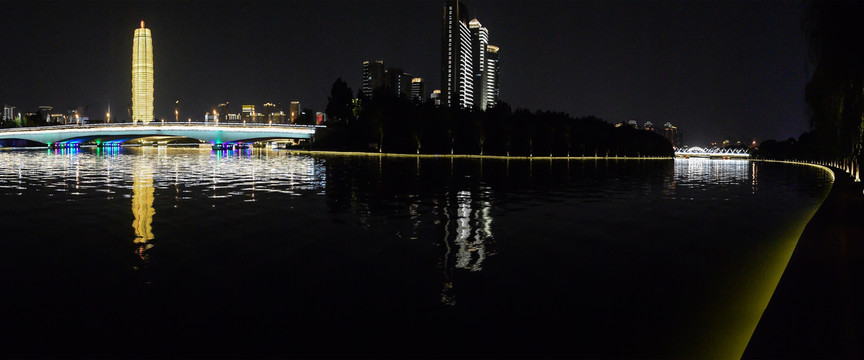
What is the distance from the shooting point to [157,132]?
139000mm

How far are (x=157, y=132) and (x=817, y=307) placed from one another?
149311 mm

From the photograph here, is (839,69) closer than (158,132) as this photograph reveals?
Yes

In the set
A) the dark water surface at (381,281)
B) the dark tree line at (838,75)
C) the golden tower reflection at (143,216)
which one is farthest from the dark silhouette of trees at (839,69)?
the golden tower reflection at (143,216)

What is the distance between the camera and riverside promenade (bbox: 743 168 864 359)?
5.72 metres

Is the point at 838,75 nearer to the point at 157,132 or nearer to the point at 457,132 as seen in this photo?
the point at 457,132

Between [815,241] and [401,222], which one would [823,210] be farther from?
[401,222]

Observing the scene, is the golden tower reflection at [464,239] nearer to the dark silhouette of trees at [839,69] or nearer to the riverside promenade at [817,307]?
the riverside promenade at [817,307]

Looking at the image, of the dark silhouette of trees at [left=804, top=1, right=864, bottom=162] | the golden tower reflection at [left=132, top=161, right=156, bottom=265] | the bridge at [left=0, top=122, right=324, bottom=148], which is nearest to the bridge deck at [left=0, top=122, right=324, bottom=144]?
the bridge at [left=0, top=122, right=324, bottom=148]

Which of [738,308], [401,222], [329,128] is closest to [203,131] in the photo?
[329,128]

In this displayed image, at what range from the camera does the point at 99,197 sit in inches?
877

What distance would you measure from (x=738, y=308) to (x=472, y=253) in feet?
15.8

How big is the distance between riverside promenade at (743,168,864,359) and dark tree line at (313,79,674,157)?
102469mm

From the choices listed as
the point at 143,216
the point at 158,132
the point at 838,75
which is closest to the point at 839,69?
the point at 838,75

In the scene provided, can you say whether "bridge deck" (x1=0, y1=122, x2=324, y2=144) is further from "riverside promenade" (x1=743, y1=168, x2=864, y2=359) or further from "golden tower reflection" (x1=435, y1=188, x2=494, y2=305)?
"riverside promenade" (x1=743, y1=168, x2=864, y2=359)
